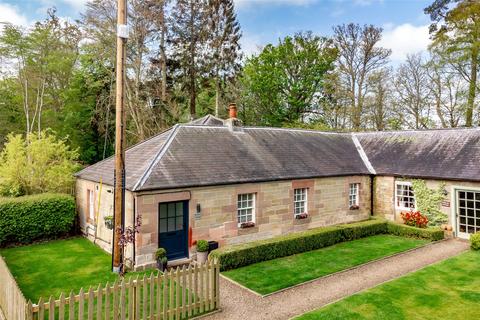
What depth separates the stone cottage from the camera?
12.9 metres

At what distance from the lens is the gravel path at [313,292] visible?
29.8 ft

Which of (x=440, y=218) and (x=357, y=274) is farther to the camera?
(x=440, y=218)

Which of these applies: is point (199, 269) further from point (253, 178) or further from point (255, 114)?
point (255, 114)

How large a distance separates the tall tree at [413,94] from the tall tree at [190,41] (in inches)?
846

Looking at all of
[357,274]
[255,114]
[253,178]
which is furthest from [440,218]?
[255,114]

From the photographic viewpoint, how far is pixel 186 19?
106 feet

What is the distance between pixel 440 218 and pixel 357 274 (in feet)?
28.0

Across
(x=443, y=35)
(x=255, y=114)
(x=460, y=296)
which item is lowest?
(x=460, y=296)

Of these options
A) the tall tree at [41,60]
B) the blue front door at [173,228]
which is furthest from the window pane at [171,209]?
the tall tree at [41,60]

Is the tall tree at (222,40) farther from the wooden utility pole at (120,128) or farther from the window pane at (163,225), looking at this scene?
the wooden utility pole at (120,128)

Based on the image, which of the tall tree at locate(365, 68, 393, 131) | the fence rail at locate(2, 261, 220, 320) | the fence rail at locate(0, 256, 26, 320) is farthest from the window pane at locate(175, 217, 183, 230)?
the tall tree at locate(365, 68, 393, 131)

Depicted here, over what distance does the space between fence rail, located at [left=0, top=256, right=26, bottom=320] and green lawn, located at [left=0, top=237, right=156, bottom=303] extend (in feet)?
4.31

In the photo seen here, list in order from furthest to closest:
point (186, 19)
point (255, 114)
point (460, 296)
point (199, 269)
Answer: point (255, 114) → point (186, 19) → point (460, 296) → point (199, 269)

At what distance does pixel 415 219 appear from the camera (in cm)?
1770
